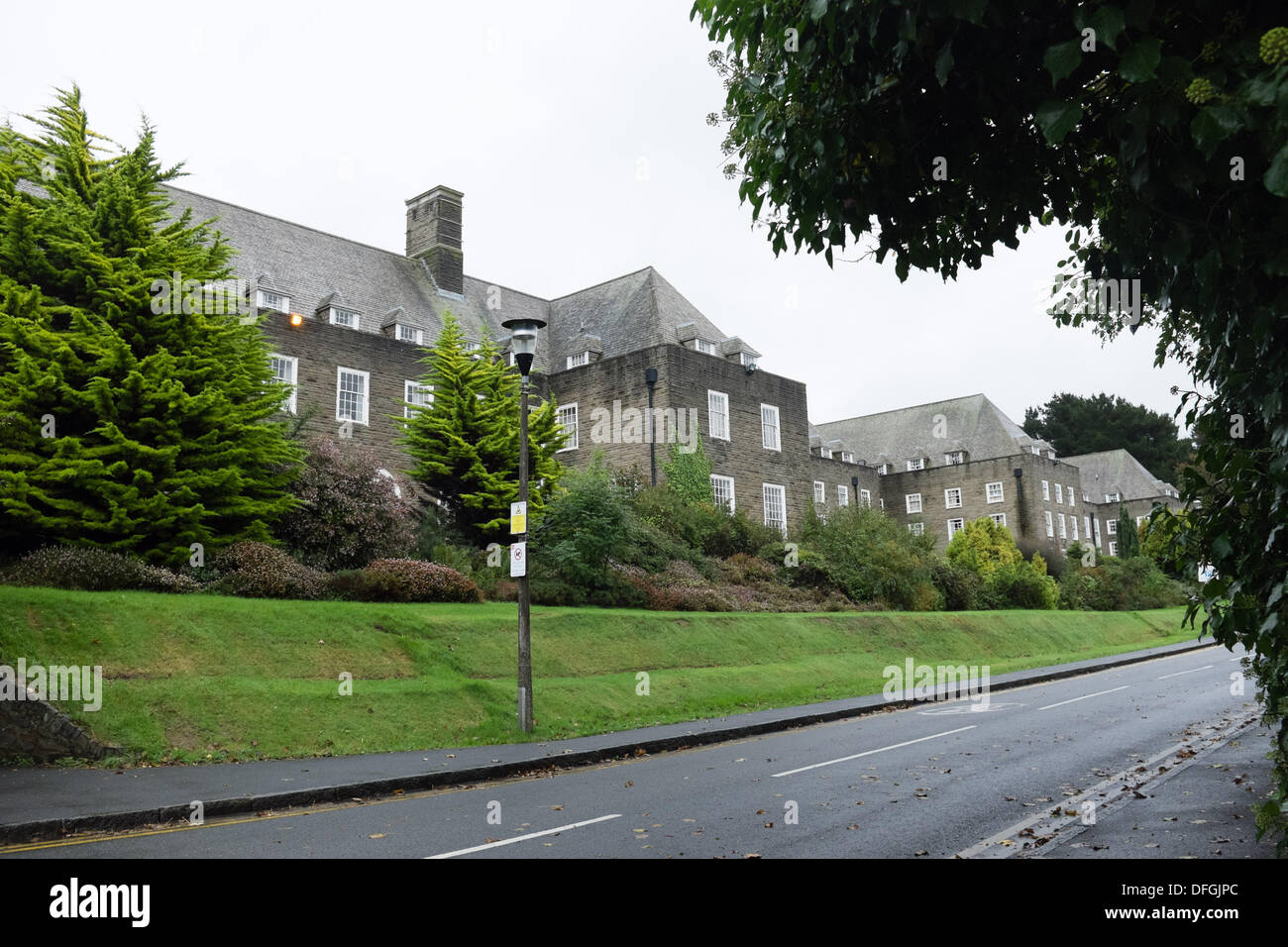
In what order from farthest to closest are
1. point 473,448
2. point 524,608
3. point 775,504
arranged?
point 775,504, point 473,448, point 524,608

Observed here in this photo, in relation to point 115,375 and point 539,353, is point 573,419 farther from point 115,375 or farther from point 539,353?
point 115,375

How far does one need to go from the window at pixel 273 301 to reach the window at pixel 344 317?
153 centimetres

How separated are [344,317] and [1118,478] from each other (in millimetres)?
71568

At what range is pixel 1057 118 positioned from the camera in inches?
152

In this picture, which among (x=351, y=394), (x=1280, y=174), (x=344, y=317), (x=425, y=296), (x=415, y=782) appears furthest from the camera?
(x=425, y=296)

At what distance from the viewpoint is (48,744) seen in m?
10.8

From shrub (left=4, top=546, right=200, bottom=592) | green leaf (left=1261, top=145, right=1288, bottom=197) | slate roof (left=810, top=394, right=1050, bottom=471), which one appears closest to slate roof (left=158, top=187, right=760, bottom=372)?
shrub (left=4, top=546, right=200, bottom=592)

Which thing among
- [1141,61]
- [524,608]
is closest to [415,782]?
[524,608]

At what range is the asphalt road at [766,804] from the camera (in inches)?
286

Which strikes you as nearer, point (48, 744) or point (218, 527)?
point (48, 744)

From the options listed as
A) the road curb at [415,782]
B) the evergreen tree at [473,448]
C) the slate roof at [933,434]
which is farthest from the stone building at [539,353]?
the slate roof at [933,434]

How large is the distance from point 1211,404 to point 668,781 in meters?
6.97
